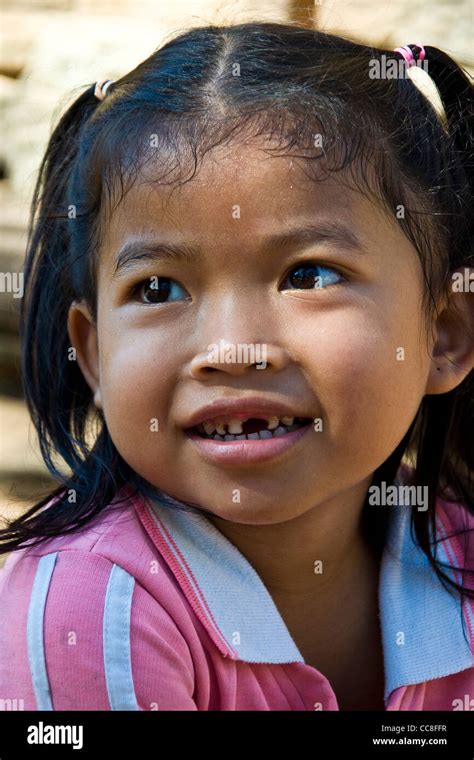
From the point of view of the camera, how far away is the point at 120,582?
2.01 metres

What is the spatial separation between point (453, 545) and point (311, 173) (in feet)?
2.94

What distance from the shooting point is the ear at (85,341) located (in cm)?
231

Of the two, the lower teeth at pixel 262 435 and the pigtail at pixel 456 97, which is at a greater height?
the pigtail at pixel 456 97

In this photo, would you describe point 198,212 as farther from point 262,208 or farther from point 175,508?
point 175,508

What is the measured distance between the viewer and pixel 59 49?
5.16 meters

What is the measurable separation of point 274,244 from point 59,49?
3.55 m

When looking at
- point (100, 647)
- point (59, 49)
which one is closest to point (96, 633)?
point (100, 647)

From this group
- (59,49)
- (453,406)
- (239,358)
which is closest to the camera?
(239,358)

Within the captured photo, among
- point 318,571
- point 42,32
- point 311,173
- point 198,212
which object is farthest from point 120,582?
point 42,32

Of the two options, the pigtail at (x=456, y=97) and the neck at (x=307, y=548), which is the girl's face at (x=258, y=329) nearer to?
the neck at (x=307, y=548)

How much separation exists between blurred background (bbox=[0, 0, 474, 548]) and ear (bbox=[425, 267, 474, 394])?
1927 millimetres

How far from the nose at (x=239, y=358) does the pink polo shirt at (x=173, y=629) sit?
0.40m
